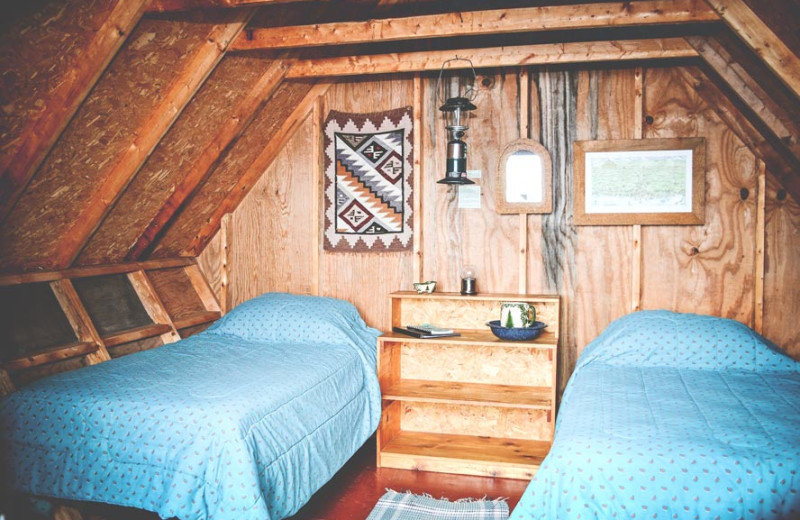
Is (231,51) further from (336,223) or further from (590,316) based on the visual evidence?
(590,316)

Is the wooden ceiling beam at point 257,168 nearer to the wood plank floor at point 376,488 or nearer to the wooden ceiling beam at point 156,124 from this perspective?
the wooden ceiling beam at point 156,124

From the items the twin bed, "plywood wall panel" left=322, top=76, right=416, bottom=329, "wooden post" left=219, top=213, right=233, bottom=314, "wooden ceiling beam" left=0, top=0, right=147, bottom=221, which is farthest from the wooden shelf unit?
"wooden ceiling beam" left=0, top=0, right=147, bottom=221

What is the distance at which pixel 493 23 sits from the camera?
8.84 feet

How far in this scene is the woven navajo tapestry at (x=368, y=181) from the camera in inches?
144

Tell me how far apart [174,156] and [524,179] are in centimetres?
194

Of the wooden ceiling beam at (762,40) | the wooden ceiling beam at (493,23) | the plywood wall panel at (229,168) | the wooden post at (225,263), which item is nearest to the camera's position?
the wooden ceiling beam at (762,40)

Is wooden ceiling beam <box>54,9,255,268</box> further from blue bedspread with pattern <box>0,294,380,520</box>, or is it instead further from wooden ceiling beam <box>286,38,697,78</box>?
blue bedspread with pattern <box>0,294,380,520</box>

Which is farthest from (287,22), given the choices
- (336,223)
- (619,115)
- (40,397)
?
(40,397)

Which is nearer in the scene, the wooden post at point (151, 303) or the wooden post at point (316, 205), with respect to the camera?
the wooden post at point (151, 303)

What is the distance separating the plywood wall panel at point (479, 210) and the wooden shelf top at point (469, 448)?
859mm

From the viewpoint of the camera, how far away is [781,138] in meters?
2.76

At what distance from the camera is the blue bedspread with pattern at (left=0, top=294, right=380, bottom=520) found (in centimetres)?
204

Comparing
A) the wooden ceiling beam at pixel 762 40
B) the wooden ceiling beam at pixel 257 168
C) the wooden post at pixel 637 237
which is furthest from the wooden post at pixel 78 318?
the wooden ceiling beam at pixel 762 40

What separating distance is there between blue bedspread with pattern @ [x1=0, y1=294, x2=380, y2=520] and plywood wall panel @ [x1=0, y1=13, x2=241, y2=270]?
0.72 m
